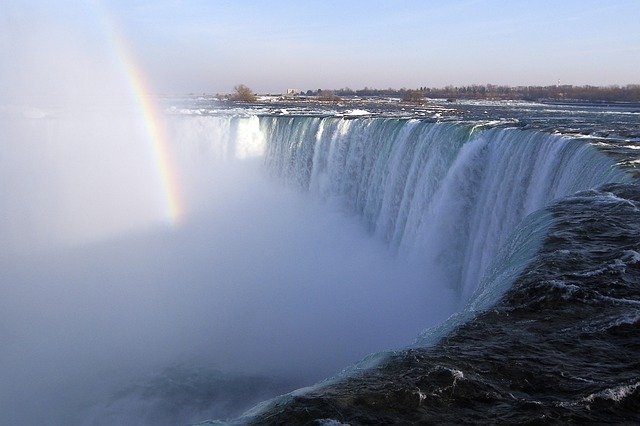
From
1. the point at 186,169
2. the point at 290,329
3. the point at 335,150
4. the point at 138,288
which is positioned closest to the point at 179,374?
the point at 290,329

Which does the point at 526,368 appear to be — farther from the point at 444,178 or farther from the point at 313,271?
the point at 313,271

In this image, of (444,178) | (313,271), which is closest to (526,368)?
(444,178)

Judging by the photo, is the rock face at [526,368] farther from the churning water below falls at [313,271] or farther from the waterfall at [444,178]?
the waterfall at [444,178]

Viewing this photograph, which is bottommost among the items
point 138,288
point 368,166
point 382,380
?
point 138,288

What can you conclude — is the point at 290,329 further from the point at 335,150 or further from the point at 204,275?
the point at 335,150

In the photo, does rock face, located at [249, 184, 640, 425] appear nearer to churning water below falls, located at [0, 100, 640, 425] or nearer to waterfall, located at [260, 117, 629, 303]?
churning water below falls, located at [0, 100, 640, 425]

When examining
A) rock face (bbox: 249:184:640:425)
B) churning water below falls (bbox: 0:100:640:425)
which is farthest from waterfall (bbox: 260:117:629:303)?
rock face (bbox: 249:184:640:425)

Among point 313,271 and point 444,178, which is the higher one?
point 444,178
